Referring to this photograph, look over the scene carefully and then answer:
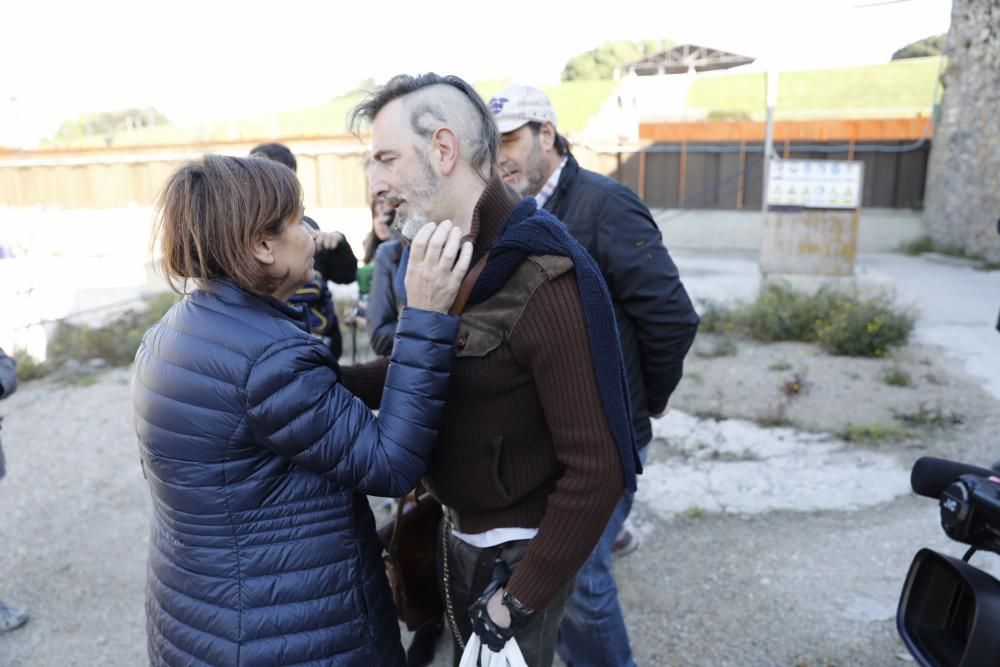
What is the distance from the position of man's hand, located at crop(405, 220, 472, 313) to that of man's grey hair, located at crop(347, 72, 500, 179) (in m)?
0.26

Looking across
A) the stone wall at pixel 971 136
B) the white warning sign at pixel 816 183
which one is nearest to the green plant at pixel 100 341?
the white warning sign at pixel 816 183

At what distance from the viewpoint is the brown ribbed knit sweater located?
1531 millimetres

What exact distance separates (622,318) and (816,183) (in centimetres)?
749

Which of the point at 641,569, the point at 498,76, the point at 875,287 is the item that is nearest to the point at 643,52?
the point at 498,76

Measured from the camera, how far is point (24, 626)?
3443mm

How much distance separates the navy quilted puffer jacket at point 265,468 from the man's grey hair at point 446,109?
440 millimetres

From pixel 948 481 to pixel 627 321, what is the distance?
3.87 feet

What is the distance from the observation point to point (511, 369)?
159cm

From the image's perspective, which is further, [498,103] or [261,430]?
[498,103]

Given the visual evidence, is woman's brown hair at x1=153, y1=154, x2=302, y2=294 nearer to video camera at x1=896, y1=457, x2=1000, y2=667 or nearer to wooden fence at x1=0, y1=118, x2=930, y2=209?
video camera at x1=896, y1=457, x2=1000, y2=667

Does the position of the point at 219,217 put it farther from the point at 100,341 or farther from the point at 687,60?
the point at 687,60

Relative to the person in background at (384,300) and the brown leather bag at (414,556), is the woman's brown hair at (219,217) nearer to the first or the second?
the brown leather bag at (414,556)

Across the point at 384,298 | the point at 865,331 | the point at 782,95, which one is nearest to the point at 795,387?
the point at 865,331

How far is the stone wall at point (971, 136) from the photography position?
37.8ft
